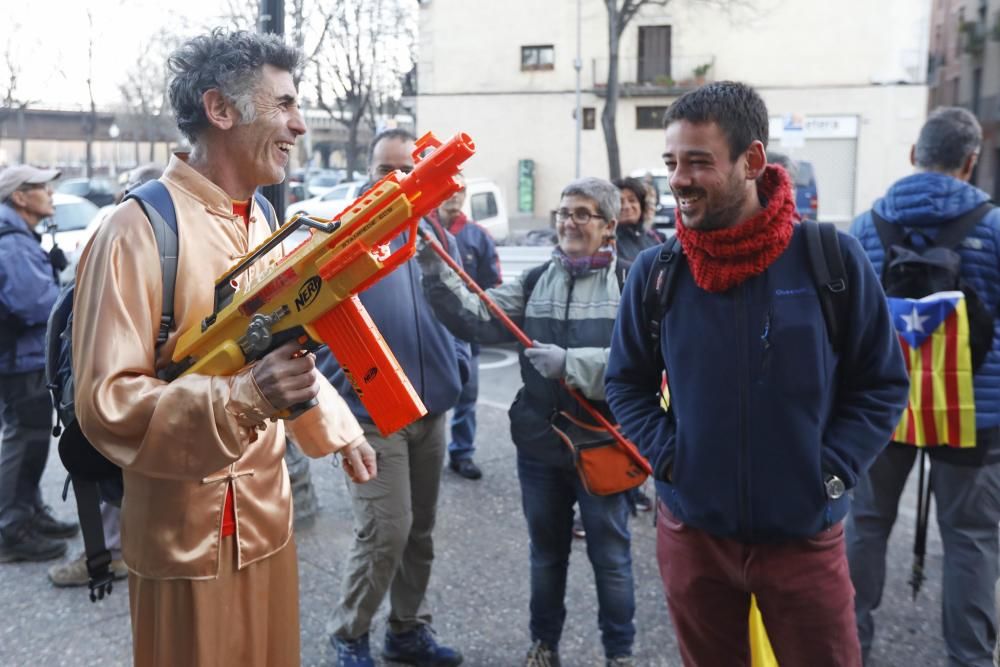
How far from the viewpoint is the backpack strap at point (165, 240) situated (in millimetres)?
2012

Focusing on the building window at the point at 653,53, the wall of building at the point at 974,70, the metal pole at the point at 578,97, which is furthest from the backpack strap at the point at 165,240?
the building window at the point at 653,53

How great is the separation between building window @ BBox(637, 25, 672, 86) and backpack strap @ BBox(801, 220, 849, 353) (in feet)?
101

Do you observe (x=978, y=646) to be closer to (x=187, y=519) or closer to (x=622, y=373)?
(x=622, y=373)

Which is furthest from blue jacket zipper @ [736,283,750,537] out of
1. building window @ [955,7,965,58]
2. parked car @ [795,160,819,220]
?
building window @ [955,7,965,58]

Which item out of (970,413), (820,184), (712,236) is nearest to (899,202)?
(970,413)

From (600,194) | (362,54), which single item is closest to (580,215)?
(600,194)

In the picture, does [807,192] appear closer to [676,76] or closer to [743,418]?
[676,76]

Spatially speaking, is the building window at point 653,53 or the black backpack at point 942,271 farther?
the building window at point 653,53

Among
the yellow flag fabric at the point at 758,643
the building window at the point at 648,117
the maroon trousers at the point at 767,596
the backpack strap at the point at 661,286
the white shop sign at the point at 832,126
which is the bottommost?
the yellow flag fabric at the point at 758,643

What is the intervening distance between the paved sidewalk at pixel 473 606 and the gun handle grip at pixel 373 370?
183 centimetres

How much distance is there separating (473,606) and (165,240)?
2586 millimetres

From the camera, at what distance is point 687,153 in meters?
2.29

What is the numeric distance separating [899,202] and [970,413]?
0.81 meters

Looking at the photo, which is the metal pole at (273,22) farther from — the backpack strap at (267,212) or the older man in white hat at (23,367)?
the backpack strap at (267,212)
